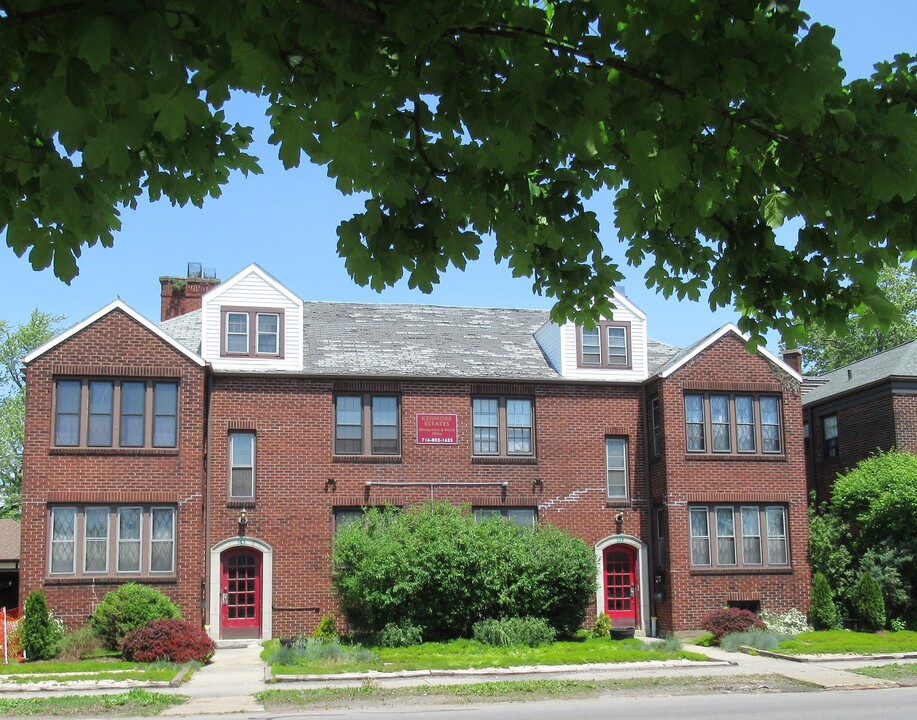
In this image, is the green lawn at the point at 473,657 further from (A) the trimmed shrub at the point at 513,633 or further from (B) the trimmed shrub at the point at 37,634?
(B) the trimmed shrub at the point at 37,634

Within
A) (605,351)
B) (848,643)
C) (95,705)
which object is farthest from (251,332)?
(848,643)

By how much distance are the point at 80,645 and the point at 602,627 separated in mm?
12840

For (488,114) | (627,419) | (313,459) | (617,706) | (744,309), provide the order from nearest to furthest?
(488,114) → (744,309) → (617,706) → (313,459) → (627,419)

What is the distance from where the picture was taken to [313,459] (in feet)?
88.1

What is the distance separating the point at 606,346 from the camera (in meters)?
29.1

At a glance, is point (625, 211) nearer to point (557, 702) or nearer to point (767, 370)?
point (557, 702)

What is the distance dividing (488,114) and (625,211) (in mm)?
2090

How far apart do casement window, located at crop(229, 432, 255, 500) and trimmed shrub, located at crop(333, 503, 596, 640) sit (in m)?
3.02

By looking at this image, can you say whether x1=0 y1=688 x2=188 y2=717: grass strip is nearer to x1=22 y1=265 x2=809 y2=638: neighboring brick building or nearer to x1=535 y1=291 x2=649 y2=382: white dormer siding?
x1=22 y1=265 x2=809 y2=638: neighboring brick building

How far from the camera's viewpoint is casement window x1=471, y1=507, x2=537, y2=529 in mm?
27625

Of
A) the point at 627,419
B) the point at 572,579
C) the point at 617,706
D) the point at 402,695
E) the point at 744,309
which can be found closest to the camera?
the point at 744,309

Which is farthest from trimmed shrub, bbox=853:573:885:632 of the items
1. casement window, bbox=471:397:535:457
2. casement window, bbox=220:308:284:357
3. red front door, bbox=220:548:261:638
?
casement window, bbox=220:308:284:357

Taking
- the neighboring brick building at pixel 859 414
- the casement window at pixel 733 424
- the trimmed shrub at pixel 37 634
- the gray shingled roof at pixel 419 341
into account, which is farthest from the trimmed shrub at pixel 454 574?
the neighboring brick building at pixel 859 414

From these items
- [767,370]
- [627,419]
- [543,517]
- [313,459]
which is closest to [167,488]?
[313,459]
